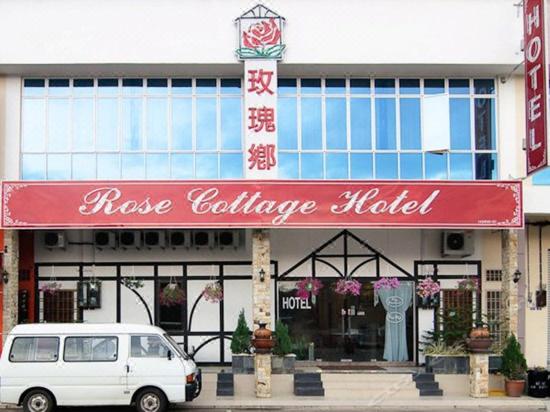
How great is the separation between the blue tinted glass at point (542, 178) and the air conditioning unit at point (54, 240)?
13.6 m

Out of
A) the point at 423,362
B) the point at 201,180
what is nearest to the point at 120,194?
the point at 201,180

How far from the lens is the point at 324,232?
2181 cm

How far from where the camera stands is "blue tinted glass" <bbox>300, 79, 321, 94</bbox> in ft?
70.3

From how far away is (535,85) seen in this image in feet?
60.1

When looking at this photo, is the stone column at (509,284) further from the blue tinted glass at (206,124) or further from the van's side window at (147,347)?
the van's side window at (147,347)

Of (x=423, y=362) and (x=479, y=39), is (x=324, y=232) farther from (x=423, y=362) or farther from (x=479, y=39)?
(x=479, y=39)

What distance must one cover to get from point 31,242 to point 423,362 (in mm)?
12035

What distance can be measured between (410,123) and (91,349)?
11.0 m

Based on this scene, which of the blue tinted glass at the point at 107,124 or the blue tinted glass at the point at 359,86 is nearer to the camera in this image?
the blue tinted glass at the point at 107,124

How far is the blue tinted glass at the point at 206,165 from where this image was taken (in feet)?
69.4

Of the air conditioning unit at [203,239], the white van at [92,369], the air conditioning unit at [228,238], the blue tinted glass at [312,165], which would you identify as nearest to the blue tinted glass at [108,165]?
the air conditioning unit at [203,239]

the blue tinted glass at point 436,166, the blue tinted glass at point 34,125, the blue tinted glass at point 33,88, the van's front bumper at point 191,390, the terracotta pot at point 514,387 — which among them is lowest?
the terracotta pot at point 514,387

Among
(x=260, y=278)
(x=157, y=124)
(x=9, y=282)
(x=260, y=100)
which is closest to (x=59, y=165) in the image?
(x=157, y=124)

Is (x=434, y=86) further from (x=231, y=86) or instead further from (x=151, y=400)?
(x=151, y=400)
